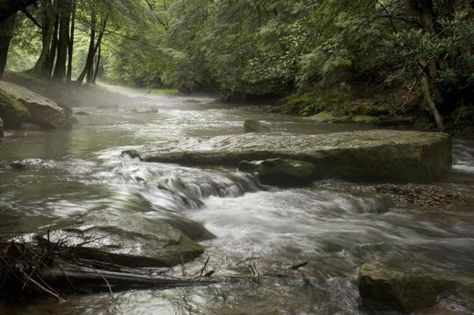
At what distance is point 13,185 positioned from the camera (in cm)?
667

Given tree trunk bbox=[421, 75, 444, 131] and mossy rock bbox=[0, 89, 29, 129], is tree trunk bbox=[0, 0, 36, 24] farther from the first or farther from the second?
tree trunk bbox=[421, 75, 444, 131]

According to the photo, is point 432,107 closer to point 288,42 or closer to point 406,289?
point 288,42

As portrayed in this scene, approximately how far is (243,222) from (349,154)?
10.3ft

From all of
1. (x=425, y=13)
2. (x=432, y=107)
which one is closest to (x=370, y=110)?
(x=432, y=107)

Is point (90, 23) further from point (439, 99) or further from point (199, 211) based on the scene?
point (199, 211)

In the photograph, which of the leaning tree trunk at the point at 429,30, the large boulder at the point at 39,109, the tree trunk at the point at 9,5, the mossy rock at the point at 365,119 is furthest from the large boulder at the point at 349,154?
the mossy rock at the point at 365,119

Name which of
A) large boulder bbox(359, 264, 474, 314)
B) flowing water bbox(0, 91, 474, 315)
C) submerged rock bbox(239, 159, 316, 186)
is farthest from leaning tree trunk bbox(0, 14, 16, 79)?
large boulder bbox(359, 264, 474, 314)

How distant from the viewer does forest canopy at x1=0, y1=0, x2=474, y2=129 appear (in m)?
10.3

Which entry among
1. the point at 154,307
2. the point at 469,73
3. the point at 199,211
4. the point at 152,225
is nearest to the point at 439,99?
the point at 469,73

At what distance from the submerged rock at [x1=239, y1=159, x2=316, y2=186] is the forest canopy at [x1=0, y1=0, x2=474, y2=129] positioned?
3812 millimetres

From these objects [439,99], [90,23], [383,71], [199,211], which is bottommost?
[199,211]

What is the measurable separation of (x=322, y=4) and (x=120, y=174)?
6.81 m

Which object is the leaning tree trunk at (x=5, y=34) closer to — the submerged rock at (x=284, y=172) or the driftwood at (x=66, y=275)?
the submerged rock at (x=284, y=172)

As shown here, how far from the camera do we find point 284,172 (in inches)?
327
